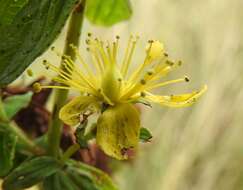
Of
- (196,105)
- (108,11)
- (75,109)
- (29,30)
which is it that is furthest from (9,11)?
(196,105)

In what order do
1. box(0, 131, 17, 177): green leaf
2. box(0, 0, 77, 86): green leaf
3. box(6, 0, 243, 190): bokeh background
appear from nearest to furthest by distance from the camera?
box(0, 0, 77, 86): green leaf, box(0, 131, 17, 177): green leaf, box(6, 0, 243, 190): bokeh background

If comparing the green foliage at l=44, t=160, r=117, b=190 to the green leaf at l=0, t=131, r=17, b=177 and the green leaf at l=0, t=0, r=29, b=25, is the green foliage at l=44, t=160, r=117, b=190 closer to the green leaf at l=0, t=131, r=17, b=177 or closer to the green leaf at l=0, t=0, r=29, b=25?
the green leaf at l=0, t=131, r=17, b=177

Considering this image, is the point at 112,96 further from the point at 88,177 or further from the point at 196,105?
the point at 196,105

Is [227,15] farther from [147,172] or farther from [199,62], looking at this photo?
[147,172]

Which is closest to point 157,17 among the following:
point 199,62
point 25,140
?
point 199,62

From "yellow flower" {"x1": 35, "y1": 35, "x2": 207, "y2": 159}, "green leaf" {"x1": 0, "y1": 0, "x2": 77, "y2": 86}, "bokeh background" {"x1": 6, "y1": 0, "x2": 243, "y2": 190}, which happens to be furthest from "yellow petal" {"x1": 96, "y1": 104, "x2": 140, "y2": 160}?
"bokeh background" {"x1": 6, "y1": 0, "x2": 243, "y2": 190}

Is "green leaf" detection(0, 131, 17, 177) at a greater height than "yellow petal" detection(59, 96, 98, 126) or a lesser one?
lesser
